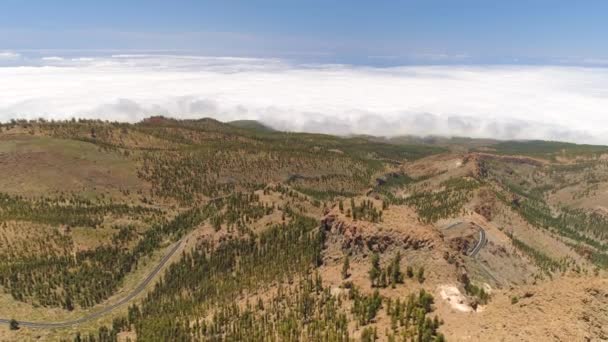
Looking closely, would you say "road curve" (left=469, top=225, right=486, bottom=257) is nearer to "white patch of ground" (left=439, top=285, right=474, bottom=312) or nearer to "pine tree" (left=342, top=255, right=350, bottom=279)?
"pine tree" (left=342, top=255, right=350, bottom=279)

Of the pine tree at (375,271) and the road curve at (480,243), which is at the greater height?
the pine tree at (375,271)

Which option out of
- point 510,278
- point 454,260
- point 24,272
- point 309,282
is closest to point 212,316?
point 309,282

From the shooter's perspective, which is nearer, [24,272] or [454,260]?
[454,260]

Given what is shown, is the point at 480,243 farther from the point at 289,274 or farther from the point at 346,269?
the point at 289,274

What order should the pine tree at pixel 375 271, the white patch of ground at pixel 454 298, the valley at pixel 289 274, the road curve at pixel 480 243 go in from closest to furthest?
the valley at pixel 289 274, the white patch of ground at pixel 454 298, the pine tree at pixel 375 271, the road curve at pixel 480 243

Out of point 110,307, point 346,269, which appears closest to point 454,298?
point 346,269

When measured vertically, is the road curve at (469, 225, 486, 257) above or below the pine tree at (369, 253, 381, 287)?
below

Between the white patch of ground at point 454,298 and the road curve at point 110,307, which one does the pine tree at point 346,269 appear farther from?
the road curve at point 110,307

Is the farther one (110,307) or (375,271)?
(110,307)

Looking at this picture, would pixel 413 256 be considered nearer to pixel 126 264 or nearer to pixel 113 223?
pixel 126 264

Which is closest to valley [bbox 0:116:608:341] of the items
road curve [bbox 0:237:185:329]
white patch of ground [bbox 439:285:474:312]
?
white patch of ground [bbox 439:285:474:312]

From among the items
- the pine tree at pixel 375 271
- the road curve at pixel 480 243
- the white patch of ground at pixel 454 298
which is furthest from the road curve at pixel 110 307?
the white patch of ground at pixel 454 298
